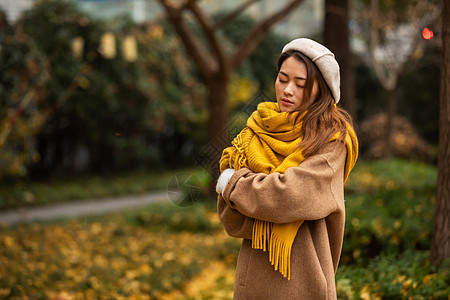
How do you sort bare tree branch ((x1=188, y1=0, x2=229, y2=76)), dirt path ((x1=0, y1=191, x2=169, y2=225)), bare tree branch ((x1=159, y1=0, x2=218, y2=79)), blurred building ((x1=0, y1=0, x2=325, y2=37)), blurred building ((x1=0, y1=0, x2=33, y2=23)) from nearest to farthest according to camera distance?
bare tree branch ((x1=188, y1=0, x2=229, y2=76))
bare tree branch ((x1=159, y1=0, x2=218, y2=79))
dirt path ((x1=0, y1=191, x2=169, y2=225))
blurred building ((x1=0, y1=0, x2=33, y2=23))
blurred building ((x1=0, y1=0, x2=325, y2=37))

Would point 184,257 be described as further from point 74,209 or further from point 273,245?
point 74,209

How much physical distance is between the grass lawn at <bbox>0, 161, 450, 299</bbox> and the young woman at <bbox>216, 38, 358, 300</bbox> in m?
1.21

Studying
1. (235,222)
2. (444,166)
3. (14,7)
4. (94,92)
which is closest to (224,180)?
(235,222)

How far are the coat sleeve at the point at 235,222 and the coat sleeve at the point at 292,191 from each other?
10 centimetres

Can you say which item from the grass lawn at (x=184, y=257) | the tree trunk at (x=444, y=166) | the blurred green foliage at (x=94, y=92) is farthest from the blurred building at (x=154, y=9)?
the tree trunk at (x=444, y=166)

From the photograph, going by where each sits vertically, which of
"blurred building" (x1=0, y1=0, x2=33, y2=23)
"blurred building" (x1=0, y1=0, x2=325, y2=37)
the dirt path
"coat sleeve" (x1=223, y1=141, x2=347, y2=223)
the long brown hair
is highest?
"blurred building" (x1=0, y1=0, x2=325, y2=37)

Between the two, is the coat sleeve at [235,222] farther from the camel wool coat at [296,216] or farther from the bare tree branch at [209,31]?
the bare tree branch at [209,31]

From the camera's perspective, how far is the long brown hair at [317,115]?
6.48ft

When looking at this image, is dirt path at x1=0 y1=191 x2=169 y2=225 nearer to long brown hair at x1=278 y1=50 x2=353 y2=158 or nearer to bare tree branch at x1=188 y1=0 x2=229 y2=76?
bare tree branch at x1=188 y1=0 x2=229 y2=76

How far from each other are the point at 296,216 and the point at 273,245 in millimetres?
186

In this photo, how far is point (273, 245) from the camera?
201 cm

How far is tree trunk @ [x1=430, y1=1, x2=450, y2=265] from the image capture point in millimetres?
3305

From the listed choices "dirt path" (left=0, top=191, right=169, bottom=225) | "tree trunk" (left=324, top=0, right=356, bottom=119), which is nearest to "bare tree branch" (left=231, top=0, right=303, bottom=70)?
"tree trunk" (left=324, top=0, right=356, bottom=119)

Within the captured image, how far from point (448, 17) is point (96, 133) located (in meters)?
10.7
